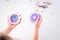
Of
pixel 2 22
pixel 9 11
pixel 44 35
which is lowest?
pixel 44 35

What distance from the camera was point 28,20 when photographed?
56.6 inches

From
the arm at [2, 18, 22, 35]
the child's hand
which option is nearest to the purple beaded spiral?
the arm at [2, 18, 22, 35]

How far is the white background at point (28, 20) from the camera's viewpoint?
4.58 ft

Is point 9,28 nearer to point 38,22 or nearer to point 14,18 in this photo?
point 14,18

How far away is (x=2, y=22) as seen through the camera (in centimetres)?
147

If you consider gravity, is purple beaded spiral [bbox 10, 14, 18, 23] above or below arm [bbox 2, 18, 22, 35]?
above

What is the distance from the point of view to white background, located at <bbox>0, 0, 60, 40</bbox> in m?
1.39

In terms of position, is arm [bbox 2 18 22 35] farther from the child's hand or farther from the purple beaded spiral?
the child's hand

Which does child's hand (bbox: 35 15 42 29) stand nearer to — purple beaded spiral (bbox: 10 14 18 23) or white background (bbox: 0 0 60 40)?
white background (bbox: 0 0 60 40)

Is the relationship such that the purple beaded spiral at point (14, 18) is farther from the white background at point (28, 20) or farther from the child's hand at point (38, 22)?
the child's hand at point (38, 22)

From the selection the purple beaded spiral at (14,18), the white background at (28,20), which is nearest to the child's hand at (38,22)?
the white background at (28,20)

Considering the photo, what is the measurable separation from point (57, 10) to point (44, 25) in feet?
0.57

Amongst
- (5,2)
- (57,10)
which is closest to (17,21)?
(5,2)

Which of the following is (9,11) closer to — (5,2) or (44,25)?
(5,2)
